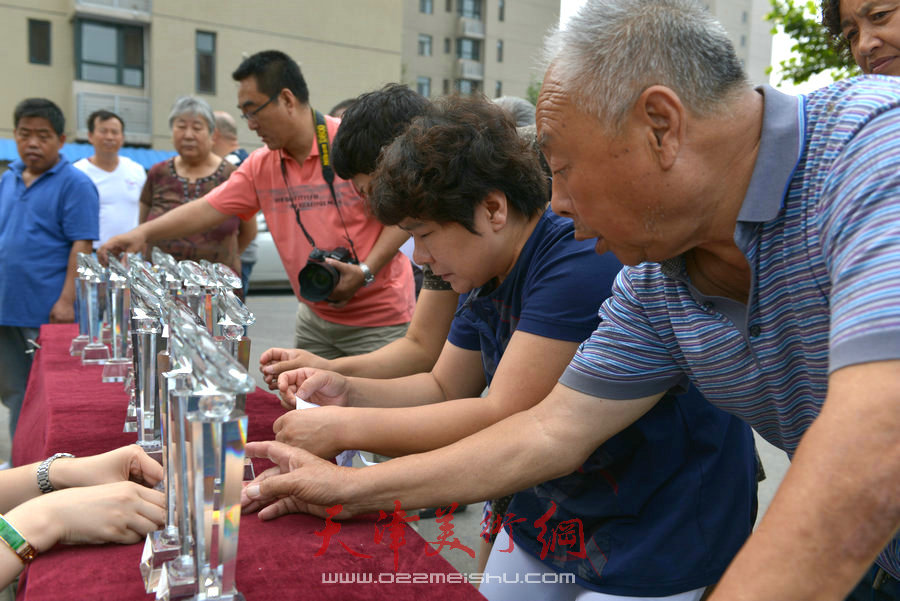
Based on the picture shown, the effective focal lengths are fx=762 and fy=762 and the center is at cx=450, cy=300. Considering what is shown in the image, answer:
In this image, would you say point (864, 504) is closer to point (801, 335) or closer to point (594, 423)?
point (801, 335)

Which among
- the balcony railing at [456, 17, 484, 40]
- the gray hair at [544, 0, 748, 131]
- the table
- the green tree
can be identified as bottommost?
the table

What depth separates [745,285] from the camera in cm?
117

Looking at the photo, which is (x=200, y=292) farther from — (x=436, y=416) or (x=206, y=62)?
(x=206, y=62)

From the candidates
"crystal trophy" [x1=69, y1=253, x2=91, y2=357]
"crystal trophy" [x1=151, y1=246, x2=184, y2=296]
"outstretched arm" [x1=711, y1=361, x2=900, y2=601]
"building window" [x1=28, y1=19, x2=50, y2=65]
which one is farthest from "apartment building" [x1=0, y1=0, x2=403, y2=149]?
"outstretched arm" [x1=711, y1=361, x2=900, y2=601]

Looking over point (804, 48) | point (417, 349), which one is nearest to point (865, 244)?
point (417, 349)

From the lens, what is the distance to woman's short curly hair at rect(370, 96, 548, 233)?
155cm

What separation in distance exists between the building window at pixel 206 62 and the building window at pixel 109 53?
1.37 meters

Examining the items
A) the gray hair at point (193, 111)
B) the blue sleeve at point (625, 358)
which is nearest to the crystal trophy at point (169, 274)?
the blue sleeve at point (625, 358)

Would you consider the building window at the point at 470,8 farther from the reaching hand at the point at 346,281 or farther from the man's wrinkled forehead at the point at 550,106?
the man's wrinkled forehead at the point at 550,106

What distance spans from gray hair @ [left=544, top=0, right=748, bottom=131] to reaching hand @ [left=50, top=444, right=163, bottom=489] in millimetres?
979

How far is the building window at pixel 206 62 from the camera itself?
16781 millimetres

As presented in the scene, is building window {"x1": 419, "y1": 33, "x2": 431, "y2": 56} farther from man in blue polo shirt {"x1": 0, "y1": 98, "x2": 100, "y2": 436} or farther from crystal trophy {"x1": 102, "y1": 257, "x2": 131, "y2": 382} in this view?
crystal trophy {"x1": 102, "y1": 257, "x2": 131, "y2": 382}

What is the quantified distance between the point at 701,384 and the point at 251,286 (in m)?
10.2

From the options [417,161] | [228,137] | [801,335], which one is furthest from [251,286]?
[801,335]
